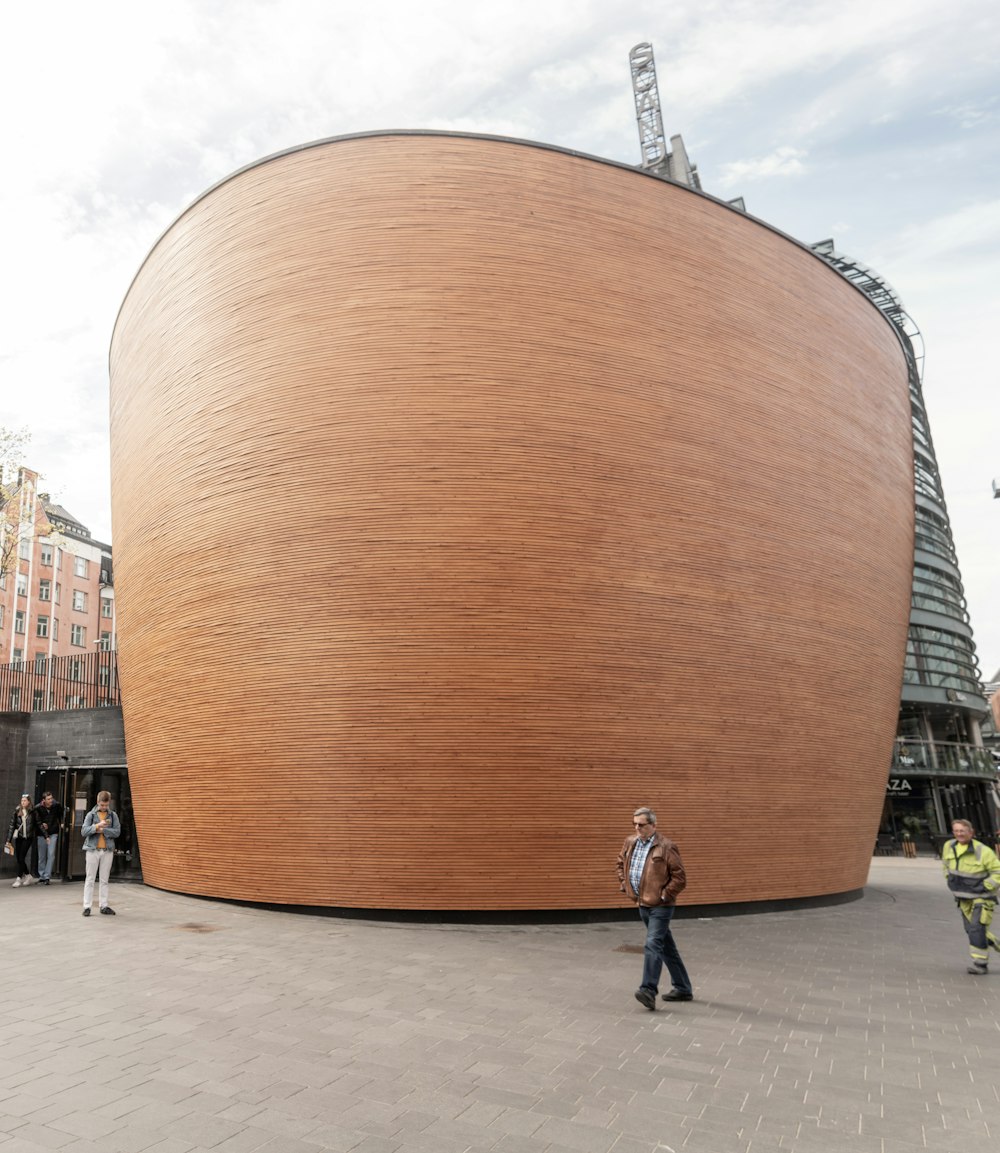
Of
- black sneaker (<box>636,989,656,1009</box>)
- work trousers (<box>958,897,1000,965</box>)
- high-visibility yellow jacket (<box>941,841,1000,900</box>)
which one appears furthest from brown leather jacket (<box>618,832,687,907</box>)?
work trousers (<box>958,897,1000,965</box>)

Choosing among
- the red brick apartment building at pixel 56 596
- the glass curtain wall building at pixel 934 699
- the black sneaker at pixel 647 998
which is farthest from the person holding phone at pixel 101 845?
the red brick apartment building at pixel 56 596

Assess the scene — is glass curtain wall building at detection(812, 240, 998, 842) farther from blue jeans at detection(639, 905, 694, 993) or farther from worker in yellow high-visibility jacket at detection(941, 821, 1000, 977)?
blue jeans at detection(639, 905, 694, 993)

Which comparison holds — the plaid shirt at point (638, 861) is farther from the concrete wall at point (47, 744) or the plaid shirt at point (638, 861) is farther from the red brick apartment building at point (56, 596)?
the red brick apartment building at point (56, 596)

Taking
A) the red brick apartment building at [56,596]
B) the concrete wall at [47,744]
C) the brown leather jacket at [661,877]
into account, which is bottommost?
the brown leather jacket at [661,877]

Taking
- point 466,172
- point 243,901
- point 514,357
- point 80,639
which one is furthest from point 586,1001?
point 80,639

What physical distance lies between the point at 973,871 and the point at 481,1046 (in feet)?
18.5

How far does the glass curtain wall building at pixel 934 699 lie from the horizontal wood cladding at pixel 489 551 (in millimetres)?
18124

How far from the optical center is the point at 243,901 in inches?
451

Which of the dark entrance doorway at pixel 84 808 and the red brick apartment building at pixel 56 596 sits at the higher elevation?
the red brick apartment building at pixel 56 596

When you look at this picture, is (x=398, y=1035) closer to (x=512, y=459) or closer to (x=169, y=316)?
(x=512, y=459)

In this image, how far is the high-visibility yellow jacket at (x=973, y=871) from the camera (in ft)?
26.0

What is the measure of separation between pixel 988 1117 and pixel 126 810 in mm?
15263

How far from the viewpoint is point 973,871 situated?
26.3ft

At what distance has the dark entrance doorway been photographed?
15.1m
